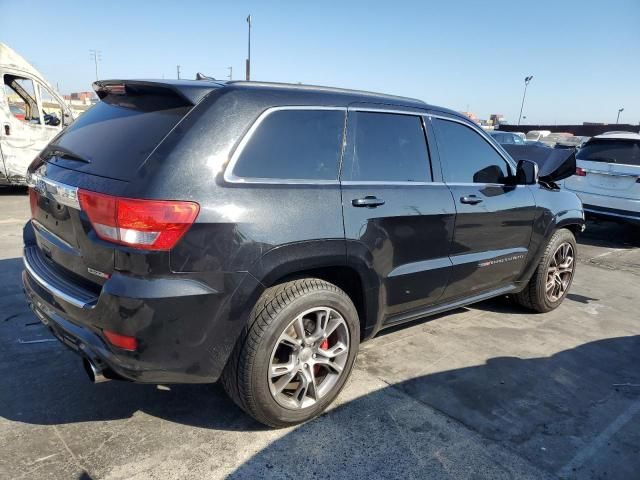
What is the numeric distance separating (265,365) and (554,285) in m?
3.41

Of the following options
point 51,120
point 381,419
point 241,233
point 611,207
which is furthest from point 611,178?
point 51,120

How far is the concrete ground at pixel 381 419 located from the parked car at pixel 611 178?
14.9 ft

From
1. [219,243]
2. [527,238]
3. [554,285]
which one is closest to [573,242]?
[554,285]

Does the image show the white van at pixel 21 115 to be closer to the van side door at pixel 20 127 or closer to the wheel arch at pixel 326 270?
the van side door at pixel 20 127

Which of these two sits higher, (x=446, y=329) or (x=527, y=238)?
(x=527, y=238)

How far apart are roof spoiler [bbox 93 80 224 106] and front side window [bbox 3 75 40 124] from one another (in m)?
7.69

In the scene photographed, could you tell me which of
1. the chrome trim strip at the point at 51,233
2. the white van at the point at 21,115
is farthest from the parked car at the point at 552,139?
the chrome trim strip at the point at 51,233

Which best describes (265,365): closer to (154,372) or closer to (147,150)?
(154,372)

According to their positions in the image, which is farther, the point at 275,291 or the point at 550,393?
the point at 550,393

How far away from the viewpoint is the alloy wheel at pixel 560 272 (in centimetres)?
464

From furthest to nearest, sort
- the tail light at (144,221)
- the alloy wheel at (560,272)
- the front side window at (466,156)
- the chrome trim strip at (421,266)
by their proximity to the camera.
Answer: the alloy wheel at (560,272) < the front side window at (466,156) < the chrome trim strip at (421,266) < the tail light at (144,221)

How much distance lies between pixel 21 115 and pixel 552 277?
936 centimetres

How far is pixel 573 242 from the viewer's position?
480 cm

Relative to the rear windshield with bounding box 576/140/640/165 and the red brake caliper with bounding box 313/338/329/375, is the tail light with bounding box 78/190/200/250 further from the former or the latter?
the rear windshield with bounding box 576/140/640/165
